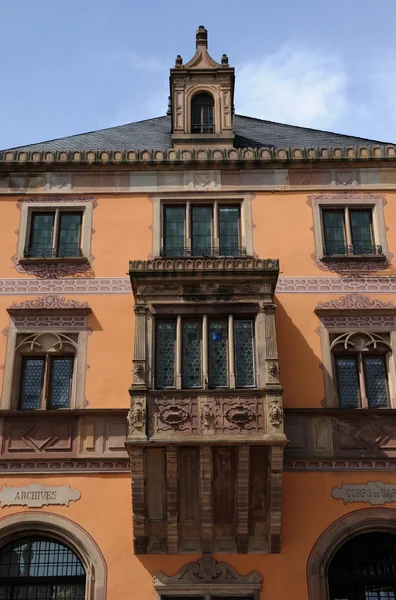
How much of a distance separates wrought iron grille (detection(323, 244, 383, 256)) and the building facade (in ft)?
0.24

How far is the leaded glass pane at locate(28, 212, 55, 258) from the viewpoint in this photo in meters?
20.0

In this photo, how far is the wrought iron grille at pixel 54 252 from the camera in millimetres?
19891

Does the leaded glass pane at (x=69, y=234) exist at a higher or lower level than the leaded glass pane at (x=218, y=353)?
higher

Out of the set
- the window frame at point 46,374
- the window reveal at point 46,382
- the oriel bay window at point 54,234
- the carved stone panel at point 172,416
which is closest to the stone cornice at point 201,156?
the oriel bay window at point 54,234

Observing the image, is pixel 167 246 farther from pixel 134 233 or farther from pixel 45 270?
pixel 45 270

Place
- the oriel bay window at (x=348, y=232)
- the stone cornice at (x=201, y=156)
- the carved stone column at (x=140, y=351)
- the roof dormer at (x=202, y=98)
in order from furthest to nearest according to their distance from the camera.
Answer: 1. the roof dormer at (x=202, y=98)
2. the stone cornice at (x=201, y=156)
3. the oriel bay window at (x=348, y=232)
4. the carved stone column at (x=140, y=351)

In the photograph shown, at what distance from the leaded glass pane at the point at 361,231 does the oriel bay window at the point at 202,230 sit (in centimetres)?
274

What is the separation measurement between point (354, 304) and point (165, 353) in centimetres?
467

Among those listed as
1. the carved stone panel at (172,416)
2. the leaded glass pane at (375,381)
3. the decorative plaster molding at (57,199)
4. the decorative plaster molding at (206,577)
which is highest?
the decorative plaster molding at (57,199)

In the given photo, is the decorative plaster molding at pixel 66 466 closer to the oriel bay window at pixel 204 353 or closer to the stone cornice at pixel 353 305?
the oriel bay window at pixel 204 353

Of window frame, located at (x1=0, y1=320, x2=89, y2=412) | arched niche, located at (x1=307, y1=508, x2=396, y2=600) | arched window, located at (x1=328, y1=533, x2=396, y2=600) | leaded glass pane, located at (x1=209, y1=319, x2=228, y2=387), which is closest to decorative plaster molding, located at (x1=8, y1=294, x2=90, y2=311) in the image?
window frame, located at (x1=0, y1=320, x2=89, y2=412)

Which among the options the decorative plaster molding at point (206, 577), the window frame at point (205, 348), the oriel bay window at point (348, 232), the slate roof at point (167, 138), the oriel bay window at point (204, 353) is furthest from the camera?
the slate roof at point (167, 138)

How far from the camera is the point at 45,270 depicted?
19750 mm

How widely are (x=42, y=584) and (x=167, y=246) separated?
802 cm
